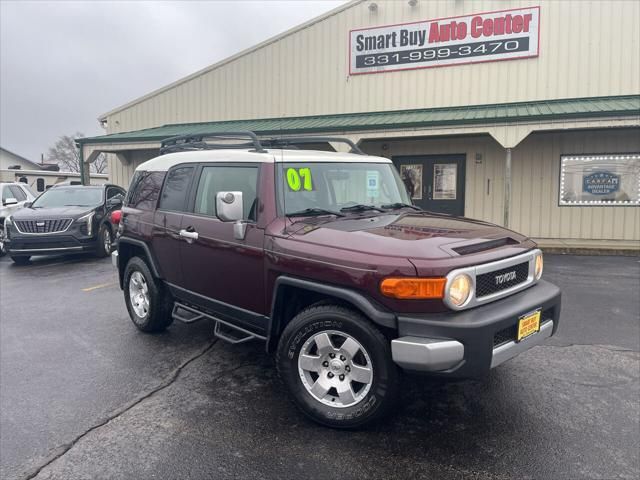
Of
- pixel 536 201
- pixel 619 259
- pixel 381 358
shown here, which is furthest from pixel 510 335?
pixel 536 201

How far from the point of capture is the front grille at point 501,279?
3167mm

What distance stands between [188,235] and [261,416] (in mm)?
1730

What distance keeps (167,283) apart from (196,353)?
0.76m

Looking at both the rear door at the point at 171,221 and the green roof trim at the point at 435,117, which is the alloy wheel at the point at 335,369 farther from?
the green roof trim at the point at 435,117

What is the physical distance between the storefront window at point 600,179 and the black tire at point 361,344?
37.3 ft

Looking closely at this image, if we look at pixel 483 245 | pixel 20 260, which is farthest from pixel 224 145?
pixel 20 260

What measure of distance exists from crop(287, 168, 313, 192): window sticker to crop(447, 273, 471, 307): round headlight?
149cm

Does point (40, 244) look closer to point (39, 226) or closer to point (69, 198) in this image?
point (39, 226)

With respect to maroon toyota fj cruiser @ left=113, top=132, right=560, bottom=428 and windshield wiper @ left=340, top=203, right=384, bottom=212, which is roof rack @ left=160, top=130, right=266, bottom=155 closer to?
maroon toyota fj cruiser @ left=113, top=132, right=560, bottom=428

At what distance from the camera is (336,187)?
13.7 feet

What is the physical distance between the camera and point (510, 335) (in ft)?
10.5

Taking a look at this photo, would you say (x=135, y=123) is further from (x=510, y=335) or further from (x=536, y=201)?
(x=510, y=335)

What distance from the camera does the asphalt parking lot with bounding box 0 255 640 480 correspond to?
291 cm

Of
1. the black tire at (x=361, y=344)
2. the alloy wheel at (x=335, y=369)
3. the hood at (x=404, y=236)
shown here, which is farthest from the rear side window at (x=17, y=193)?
the alloy wheel at (x=335, y=369)
